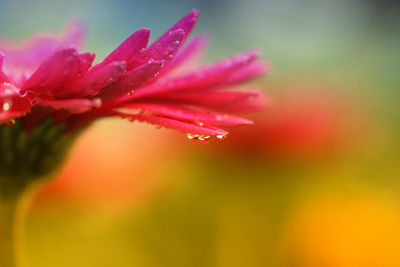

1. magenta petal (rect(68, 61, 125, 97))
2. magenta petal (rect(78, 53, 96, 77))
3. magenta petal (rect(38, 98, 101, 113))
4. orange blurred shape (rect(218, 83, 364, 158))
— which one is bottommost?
magenta petal (rect(38, 98, 101, 113))

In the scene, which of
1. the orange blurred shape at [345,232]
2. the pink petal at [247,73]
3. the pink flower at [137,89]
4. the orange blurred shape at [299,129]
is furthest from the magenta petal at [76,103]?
the orange blurred shape at [299,129]

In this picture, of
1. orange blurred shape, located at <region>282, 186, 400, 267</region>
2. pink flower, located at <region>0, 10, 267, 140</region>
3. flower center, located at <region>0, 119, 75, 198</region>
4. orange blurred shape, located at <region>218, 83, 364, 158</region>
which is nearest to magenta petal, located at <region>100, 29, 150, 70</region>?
pink flower, located at <region>0, 10, 267, 140</region>

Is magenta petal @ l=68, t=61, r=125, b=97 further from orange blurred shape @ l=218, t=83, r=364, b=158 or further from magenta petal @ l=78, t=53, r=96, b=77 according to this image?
orange blurred shape @ l=218, t=83, r=364, b=158

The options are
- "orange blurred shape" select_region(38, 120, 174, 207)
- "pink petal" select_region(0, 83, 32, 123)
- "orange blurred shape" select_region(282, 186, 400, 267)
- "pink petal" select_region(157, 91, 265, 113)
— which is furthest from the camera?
"orange blurred shape" select_region(38, 120, 174, 207)

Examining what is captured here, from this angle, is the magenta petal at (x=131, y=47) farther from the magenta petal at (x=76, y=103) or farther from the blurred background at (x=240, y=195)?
the blurred background at (x=240, y=195)

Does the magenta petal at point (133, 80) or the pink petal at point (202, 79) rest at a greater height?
the pink petal at point (202, 79)

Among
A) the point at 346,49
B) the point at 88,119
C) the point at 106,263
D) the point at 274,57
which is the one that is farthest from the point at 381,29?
the point at 88,119

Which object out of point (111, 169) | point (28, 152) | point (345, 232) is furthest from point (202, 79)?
point (111, 169)

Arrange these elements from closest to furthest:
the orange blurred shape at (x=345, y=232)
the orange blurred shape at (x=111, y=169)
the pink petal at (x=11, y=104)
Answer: the pink petal at (x=11, y=104) → the orange blurred shape at (x=345, y=232) → the orange blurred shape at (x=111, y=169)

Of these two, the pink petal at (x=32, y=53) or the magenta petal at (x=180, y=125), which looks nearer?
the magenta petal at (x=180, y=125)

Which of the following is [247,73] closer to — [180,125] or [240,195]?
[180,125]
